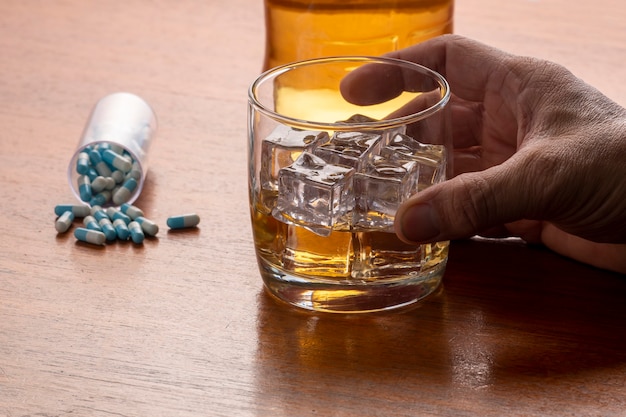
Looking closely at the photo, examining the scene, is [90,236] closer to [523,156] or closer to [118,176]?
[118,176]

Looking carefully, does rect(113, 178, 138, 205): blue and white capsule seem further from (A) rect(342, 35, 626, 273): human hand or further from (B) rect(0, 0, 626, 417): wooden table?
(A) rect(342, 35, 626, 273): human hand

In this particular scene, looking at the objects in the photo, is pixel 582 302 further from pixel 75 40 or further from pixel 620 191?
pixel 75 40


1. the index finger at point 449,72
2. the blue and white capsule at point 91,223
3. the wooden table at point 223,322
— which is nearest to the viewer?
the wooden table at point 223,322

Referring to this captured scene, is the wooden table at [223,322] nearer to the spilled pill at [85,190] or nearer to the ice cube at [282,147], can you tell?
the spilled pill at [85,190]

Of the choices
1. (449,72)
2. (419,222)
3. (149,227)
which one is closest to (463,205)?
(419,222)

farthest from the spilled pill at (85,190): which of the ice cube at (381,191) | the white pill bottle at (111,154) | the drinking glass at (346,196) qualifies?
the ice cube at (381,191)
